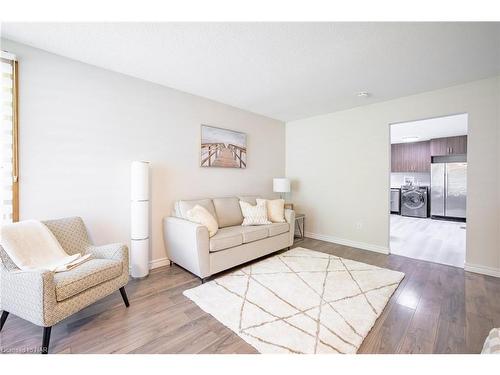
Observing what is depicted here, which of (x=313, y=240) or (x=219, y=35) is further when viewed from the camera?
(x=313, y=240)

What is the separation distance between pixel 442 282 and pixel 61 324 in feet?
12.0

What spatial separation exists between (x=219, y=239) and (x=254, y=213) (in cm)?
93

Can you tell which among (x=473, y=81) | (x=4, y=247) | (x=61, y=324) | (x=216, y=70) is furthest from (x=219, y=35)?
(x=473, y=81)

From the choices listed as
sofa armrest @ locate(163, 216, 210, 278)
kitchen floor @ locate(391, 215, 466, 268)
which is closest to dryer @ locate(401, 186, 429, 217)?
kitchen floor @ locate(391, 215, 466, 268)

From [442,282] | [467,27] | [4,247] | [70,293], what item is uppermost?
[467,27]

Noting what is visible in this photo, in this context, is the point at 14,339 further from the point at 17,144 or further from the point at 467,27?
the point at 467,27

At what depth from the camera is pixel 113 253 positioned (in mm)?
1862

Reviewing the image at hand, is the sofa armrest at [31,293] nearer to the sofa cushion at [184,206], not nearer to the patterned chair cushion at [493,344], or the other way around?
the sofa cushion at [184,206]

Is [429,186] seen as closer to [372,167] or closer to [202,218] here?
[372,167]

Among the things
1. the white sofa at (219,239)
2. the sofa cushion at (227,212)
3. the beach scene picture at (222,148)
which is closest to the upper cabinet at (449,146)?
the white sofa at (219,239)

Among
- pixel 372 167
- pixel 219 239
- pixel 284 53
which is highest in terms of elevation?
pixel 284 53

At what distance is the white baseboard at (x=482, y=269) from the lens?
252 cm

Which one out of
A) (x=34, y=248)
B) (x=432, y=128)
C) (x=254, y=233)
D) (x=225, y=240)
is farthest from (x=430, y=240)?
(x=34, y=248)
